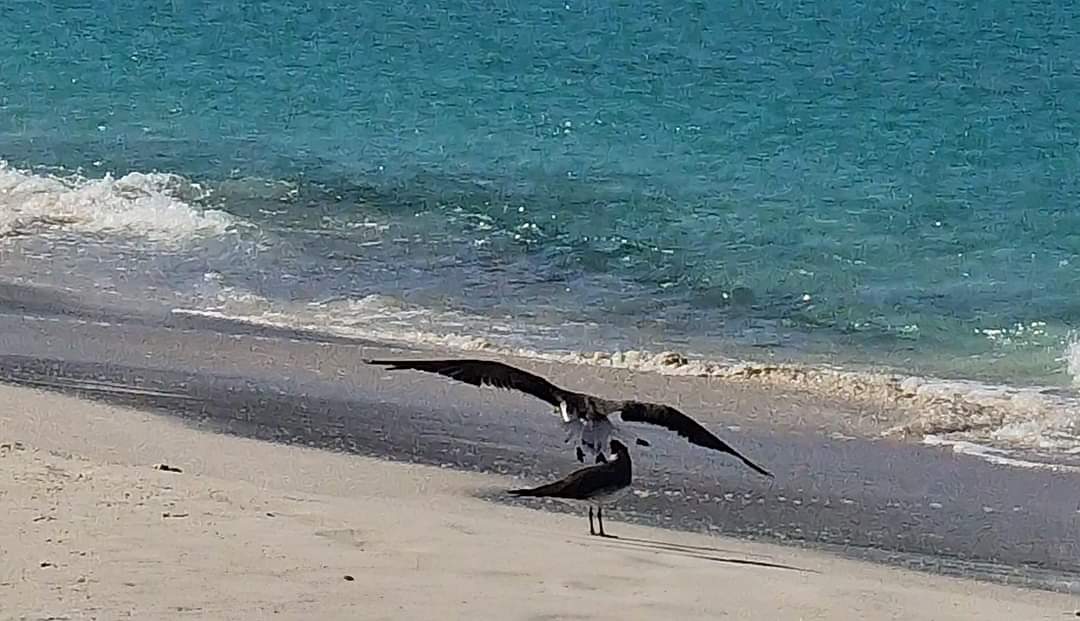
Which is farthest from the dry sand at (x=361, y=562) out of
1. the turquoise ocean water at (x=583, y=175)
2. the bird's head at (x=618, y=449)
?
the turquoise ocean water at (x=583, y=175)

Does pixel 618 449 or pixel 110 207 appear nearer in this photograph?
pixel 618 449

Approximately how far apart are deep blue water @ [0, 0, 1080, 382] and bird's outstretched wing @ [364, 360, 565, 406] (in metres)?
4.90

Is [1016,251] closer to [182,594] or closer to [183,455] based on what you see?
[183,455]

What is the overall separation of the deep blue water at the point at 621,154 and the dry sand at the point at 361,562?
174 inches

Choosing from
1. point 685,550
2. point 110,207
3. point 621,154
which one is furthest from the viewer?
point 621,154

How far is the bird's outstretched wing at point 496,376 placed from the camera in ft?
22.1

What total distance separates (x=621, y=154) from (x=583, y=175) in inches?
48.4

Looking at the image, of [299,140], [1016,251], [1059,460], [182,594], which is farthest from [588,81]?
[182,594]

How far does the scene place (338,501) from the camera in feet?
24.0

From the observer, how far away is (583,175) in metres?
18.2

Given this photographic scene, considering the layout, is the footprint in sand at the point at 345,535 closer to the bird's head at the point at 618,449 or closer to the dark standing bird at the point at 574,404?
the dark standing bird at the point at 574,404

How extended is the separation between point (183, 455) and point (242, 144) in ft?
40.4

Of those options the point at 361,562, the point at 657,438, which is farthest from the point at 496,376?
the point at 657,438

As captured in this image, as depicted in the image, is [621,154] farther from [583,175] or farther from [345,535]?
[345,535]
